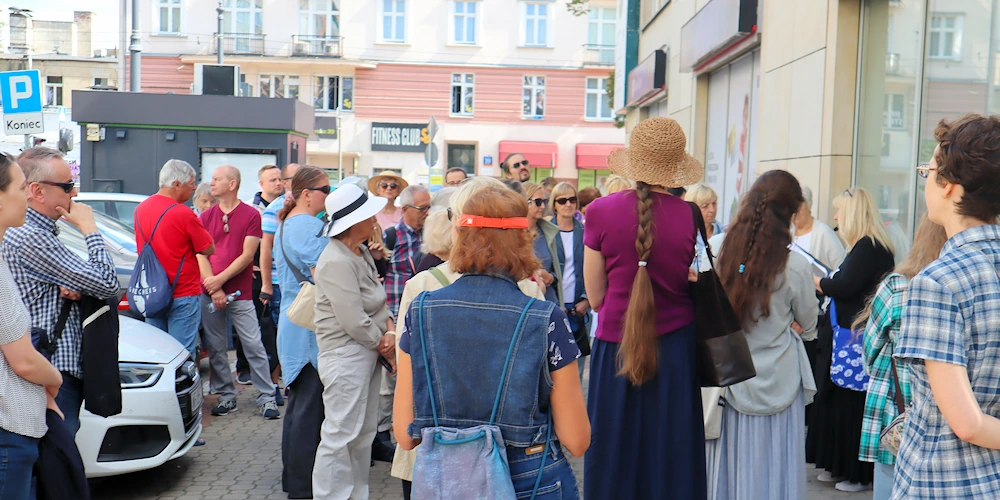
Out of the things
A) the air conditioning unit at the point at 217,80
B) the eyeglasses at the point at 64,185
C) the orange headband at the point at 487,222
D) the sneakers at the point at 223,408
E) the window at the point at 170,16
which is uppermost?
the window at the point at 170,16

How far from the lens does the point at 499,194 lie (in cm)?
274

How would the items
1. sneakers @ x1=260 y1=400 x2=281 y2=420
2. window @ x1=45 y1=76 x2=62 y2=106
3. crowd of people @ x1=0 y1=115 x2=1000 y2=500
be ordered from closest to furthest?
crowd of people @ x1=0 y1=115 x2=1000 y2=500
sneakers @ x1=260 y1=400 x2=281 y2=420
window @ x1=45 y1=76 x2=62 y2=106

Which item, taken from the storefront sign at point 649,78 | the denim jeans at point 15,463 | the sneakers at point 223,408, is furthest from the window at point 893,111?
the storefront sign at point 649,78

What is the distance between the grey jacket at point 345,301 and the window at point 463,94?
123 feet

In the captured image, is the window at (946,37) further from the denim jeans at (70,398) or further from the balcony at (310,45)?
the balcony at (310,45)

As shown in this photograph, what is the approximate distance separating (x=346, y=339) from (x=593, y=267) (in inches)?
62.5

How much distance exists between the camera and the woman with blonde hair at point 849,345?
5.52m

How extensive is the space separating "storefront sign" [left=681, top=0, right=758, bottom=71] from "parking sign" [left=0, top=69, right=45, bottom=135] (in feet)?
27.7

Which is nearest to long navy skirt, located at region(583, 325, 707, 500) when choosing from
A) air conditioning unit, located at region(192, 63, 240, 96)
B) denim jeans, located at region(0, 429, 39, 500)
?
denim jeans, located at region(0, 429, 39, 500)

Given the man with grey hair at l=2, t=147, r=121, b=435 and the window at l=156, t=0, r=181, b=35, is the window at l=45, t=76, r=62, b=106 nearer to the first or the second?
the window at l=156, t=0, r=181, b=35

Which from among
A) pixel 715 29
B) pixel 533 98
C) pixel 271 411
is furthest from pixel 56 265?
pixel 533 98

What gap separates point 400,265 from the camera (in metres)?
6.52

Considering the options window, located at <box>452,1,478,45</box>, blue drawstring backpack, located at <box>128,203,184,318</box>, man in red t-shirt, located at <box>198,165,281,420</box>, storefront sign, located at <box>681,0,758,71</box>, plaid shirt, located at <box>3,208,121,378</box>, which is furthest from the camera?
window, located at <box>452,1,478,45</box>

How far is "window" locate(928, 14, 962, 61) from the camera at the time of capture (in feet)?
21.5
